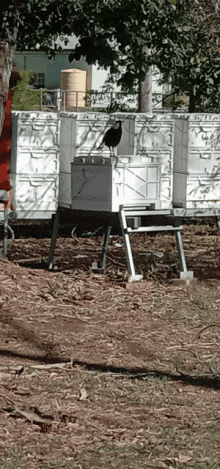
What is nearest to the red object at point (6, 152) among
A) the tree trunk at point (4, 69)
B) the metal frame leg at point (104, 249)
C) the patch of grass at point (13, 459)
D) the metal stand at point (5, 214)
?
the metal stand at point (5, 214)

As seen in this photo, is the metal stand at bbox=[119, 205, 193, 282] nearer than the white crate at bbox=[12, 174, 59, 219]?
Yes

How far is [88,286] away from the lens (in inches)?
418

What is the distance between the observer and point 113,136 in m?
12.6

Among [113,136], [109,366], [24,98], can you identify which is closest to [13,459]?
[109,366]

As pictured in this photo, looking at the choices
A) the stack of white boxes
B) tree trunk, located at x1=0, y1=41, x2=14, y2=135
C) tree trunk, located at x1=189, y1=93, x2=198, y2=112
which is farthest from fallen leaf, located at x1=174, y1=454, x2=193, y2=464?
tree trunk, located at x1=189, y1=93, x2=198, y2=112

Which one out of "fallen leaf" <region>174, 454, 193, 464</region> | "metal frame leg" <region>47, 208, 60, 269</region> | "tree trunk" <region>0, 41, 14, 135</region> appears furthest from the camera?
"metal frame leg" <region>47, 208, 60, 269</region>

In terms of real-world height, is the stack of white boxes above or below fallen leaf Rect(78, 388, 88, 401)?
above

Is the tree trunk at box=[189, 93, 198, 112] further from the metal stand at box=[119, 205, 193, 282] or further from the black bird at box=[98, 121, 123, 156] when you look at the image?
the metal stand at box=[119, 205, 193, 282]

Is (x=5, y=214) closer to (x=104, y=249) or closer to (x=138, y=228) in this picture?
(x=104, y=249)

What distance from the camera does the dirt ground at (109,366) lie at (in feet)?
17.8

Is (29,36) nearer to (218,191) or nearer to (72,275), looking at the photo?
(218,191)

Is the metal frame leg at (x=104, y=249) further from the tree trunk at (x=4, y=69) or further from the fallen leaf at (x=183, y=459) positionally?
the fallen leaf at (x=183, y=459)

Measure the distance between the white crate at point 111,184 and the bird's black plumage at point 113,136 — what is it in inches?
69.3

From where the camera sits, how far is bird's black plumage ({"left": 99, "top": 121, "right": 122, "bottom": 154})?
12555 millimetres
